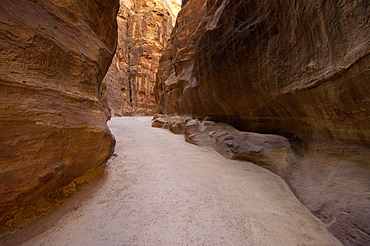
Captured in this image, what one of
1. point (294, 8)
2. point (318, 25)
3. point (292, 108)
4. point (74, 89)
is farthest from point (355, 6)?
point (74, 89)

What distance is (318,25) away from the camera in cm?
267

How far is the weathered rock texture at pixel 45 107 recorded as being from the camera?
181cm

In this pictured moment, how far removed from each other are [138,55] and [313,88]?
36.3 meters

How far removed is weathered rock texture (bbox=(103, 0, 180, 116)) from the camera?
3112 centimetres

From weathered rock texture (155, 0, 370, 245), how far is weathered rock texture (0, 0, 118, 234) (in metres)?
3.92

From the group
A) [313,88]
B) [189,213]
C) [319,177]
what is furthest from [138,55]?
[319,177]

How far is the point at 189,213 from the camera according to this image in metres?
2.16

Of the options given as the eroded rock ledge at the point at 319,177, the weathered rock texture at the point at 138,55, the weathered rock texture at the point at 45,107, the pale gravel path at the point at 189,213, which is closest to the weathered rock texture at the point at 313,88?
the eroded rock ledge at the point at 319,177

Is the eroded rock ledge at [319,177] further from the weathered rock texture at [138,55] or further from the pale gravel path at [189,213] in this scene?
the weathered rock texture at [138,55]

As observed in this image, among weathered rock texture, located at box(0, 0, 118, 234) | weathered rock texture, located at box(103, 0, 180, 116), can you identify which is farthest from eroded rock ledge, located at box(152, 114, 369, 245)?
weathered rock texture, located at box(103, 0, 180, 116)

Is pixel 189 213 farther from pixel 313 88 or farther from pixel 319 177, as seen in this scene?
pixel 313 88

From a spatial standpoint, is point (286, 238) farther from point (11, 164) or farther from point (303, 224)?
point (11, 164)

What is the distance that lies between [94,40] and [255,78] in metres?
4.61

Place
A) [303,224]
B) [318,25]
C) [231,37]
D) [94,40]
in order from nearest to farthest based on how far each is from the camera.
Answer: [303,224], [318,25], [94,40], [231,37]
